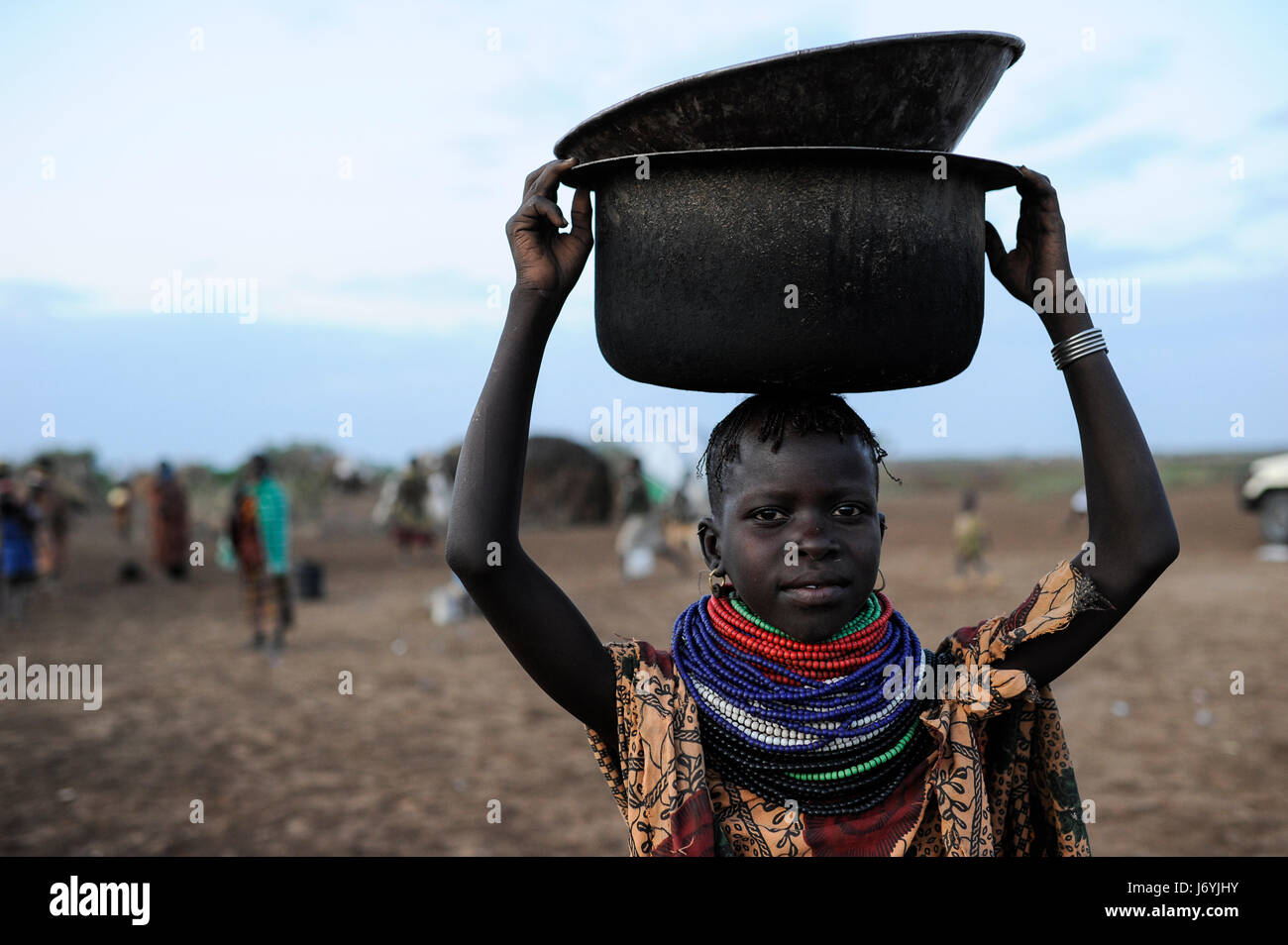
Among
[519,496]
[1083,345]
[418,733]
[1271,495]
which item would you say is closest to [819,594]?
[519,496]

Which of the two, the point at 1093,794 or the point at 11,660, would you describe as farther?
the point at 11,660

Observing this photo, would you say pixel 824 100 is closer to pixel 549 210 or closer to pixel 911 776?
pixel 549 210

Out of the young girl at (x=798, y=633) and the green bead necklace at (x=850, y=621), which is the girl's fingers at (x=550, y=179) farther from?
the green bead necklace at (x=850, y=621)

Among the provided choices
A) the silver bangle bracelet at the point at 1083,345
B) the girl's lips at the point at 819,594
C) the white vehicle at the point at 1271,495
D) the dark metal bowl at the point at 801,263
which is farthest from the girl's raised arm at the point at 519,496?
the white vehicle at the point at 1271,495

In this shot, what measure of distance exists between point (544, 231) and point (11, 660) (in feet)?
35.1

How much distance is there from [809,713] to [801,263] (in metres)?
0.78

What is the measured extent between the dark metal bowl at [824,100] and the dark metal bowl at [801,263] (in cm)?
6

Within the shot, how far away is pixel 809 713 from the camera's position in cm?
180

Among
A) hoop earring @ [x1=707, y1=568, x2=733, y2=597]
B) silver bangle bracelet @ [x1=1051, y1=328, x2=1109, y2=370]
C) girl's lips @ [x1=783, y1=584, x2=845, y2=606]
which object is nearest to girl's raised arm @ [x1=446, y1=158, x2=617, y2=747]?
hoop earring @ [x1=707, y1=568, x2=733, y2=597]

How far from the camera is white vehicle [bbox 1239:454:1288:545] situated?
1638 cm
